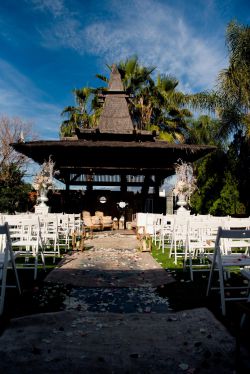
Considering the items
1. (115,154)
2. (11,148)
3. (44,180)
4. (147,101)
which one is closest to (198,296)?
(44,180)

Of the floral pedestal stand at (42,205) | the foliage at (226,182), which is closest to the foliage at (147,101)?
the foliage at (226,182)

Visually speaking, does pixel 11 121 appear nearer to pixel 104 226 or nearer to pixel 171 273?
pixel 104 226

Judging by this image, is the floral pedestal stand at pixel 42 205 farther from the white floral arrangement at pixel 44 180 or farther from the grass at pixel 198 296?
the grass at pixel 198 296

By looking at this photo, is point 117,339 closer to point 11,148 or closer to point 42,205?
point 42,205

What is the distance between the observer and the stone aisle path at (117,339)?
8.14 feet

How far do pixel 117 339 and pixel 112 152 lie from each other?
Result: 13.1 metres

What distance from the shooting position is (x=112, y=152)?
15750 mm

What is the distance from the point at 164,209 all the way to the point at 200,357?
553 inches

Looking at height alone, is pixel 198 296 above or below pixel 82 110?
below

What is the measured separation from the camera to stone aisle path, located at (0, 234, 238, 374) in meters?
2.48

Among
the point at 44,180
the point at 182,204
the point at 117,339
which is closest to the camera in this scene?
the point at 117,339

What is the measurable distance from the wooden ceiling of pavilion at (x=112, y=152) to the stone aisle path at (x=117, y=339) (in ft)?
33.7

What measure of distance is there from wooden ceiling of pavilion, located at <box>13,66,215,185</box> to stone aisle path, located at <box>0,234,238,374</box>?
10.3m

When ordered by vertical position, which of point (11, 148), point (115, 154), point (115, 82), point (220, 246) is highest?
point (115, 82)
